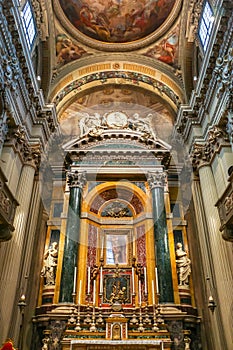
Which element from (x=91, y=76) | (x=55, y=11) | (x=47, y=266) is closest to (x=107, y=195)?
(x=47, y=266)

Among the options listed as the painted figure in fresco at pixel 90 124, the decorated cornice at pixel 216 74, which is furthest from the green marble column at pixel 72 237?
the decorated cornice at pixel 216 74

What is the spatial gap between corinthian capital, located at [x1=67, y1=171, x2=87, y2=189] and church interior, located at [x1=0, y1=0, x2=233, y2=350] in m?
0.05

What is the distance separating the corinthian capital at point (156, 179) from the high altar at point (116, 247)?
0.04 metres

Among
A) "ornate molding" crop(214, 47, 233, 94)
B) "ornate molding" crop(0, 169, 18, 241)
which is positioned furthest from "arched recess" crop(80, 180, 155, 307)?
"ornate molding" crop(214, 47, 233, 94)

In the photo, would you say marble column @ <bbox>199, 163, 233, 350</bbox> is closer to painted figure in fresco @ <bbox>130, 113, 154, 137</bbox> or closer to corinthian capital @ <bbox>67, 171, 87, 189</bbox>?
painted figure in fresco @ <bbox>130, 113, 154, 137</bbox>

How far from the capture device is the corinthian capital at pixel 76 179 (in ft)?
39.5

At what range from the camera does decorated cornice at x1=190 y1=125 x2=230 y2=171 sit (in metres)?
9.50

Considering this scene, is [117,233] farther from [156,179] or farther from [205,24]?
[205,24]

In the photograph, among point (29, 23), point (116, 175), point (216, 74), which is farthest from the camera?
point (116, 175)

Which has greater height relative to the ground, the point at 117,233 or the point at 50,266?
the point at 117,233

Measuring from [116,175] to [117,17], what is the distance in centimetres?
719

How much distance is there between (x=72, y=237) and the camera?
10.8 metres

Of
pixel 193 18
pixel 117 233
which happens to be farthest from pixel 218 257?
pixel 193 18

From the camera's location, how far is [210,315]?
8891 millimetres
